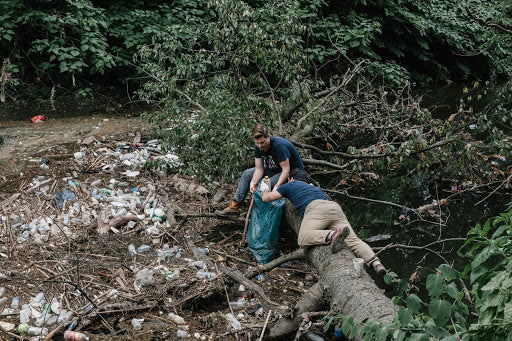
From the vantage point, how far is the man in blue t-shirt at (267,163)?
15.4ft

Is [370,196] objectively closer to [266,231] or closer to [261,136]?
[266,231]

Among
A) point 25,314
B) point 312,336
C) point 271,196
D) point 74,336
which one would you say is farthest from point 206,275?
point 25,314

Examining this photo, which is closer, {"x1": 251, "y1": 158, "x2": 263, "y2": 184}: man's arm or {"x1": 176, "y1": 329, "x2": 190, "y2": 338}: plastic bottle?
{"x1": 176, "y1": 329, "x2": 190, "y2": 338}: plastic bottle

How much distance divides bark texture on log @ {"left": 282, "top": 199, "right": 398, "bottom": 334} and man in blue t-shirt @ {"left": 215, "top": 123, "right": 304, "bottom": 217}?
41.5 inches

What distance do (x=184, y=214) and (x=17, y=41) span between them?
17.5ft

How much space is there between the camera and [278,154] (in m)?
4.73

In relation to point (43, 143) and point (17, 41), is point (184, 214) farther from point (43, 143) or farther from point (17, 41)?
point (17, 41)

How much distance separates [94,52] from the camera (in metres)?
8.05

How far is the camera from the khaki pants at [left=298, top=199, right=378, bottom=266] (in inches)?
152

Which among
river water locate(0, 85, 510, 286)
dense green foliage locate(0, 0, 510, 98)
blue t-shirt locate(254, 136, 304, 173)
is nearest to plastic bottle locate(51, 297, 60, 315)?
blue t-shirt locate(254, 136, 304, 173)

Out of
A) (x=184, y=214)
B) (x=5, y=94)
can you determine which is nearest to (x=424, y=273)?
(x=184, y=214)

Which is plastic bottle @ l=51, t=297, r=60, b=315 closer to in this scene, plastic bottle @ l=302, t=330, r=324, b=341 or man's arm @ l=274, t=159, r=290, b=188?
plastic bottle @ l=302, t=330, r=324, b=341

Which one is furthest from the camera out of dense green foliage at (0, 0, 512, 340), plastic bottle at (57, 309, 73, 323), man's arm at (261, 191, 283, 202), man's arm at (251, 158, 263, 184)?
dense green foliage at (0, 0, 512, 340)

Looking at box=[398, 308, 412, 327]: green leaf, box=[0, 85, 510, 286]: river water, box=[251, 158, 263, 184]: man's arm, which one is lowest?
box=[0, 85, 510, 286]: river water
